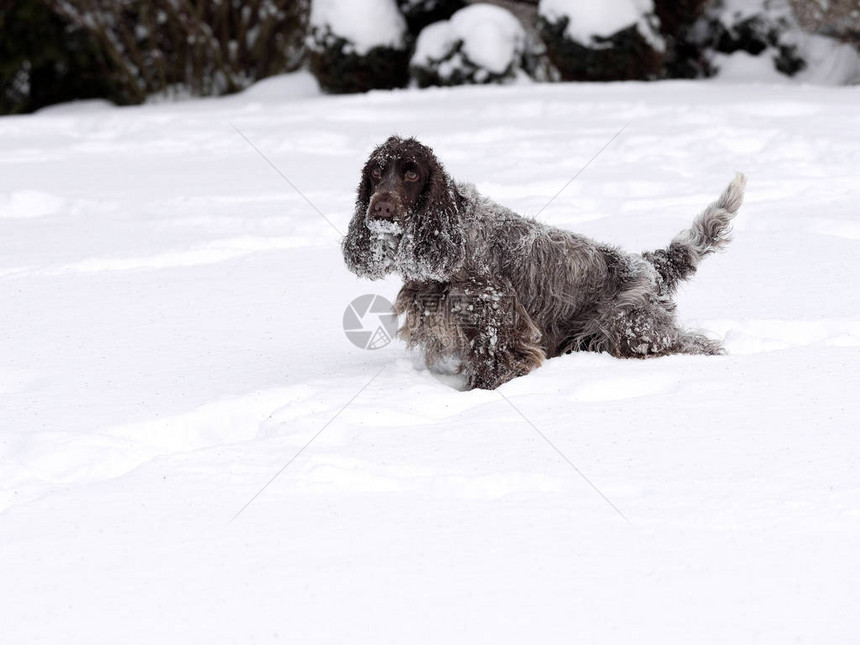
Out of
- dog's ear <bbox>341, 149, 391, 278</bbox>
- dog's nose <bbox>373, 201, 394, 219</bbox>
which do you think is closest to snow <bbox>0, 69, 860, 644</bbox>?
dog's ear <bbox>341, 149, 391, 278</bbox>

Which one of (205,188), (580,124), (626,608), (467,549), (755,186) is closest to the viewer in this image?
(626,608)

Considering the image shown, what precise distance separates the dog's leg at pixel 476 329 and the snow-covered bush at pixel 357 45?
10469mm

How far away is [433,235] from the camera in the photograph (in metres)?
4.22

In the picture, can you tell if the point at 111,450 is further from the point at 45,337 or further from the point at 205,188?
the point at 205,188

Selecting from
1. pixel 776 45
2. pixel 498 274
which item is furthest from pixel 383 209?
pixel 776 45

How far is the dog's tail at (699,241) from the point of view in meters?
4.70

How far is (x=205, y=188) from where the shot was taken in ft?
28.3

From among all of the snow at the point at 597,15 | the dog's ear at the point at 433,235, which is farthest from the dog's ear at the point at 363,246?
the snow at the point at 597,15

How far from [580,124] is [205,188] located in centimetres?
398

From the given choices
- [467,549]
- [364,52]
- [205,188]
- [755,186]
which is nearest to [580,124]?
[755,186]

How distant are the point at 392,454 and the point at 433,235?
1228 mm

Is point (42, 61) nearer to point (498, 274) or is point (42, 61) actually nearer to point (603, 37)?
point (603, 37)

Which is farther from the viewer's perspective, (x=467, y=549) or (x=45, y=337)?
(x=45, y=337)

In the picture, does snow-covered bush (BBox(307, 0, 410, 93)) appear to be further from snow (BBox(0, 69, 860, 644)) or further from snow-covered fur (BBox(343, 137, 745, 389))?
snow-covered fur (BBox(343, 137, 745, 389))
